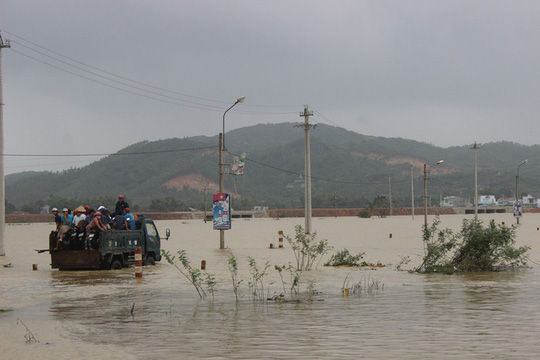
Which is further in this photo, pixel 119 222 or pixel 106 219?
pixel 119 222

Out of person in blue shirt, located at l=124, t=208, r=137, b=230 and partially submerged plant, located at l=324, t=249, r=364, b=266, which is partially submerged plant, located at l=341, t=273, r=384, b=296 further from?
person in blue shirt, located at l=124, t=208, r=137, b=230

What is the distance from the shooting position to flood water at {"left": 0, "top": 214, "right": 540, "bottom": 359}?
29.8 feet

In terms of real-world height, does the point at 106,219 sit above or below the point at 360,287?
above

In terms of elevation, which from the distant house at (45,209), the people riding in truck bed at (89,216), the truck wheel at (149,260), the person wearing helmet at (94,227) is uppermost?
the distant house at (45,209)

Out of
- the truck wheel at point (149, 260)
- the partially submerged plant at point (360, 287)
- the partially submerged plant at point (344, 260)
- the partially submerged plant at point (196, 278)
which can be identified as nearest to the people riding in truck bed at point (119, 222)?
the truck wheel at point (149, 260)

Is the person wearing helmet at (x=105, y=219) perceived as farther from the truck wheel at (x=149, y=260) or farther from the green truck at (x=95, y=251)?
the truck wheel at (x=149, y=260)

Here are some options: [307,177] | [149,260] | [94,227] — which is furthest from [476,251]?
[307,177]

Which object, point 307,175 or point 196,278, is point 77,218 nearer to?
point 196,278

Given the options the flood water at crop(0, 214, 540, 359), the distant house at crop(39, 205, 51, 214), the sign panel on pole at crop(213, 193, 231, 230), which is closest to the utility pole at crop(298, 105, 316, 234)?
the sign panel on pole at crop(213, 193, 231, 230)

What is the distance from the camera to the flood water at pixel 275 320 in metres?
9.09

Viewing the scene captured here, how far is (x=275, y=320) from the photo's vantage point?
1185cm

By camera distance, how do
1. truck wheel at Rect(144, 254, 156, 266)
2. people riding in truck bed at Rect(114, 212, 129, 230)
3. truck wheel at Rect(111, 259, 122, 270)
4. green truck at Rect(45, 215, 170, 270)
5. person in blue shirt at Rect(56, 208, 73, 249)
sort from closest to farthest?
green truck at Rect(45, 215, 170, 270) → person in blue shirt at Rect(56, 208, 73, 249) → truck wheel at Rect(111, 259, 122, 270) → people riding in truck bed at Rect(114, 212, 129, 230) → truck wheel at Rect(144, 254, 156, 266)

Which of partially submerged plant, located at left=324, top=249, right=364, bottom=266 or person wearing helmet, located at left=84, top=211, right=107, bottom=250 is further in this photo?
partially submerged plant, located at left=324, top=249, right=364, bottom=266

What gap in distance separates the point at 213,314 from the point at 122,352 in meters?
3.67
